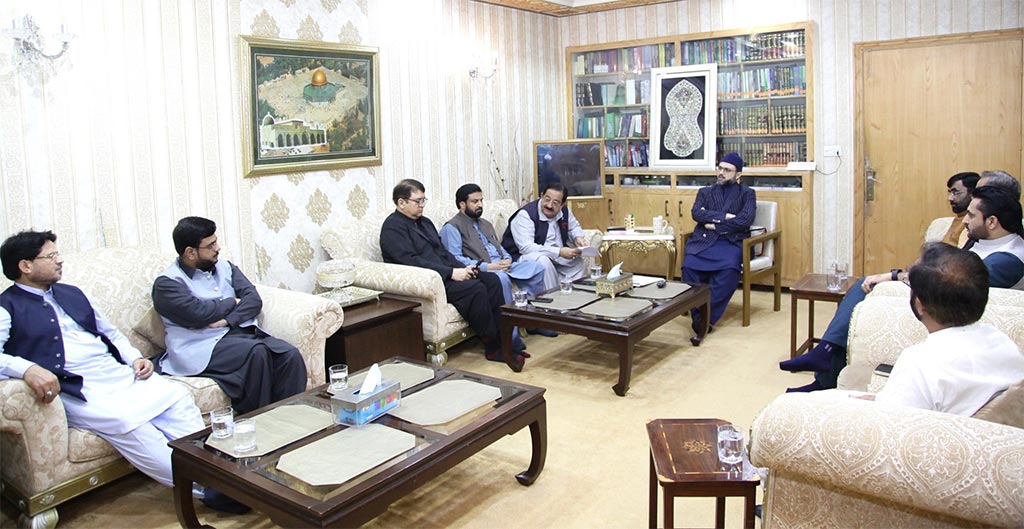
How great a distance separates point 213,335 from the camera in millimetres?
3777

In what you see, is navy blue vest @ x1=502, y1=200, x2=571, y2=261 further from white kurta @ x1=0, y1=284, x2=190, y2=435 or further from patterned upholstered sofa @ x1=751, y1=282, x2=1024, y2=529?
patterned upholstered sofa @ x1=751, y1=282, x2=1024, y2=529

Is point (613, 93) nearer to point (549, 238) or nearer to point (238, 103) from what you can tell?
point (549, 238)

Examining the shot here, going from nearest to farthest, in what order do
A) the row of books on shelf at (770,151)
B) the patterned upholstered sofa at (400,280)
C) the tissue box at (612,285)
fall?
the patterned upholstered sofa at (400,280) < the tissue box at (612,285) < the row of books on shelf at (770,151)

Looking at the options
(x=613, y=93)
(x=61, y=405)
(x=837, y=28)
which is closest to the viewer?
(x=61, y=405)

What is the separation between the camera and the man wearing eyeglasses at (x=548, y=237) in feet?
19.3

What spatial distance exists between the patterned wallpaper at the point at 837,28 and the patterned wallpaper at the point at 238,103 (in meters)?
0.01

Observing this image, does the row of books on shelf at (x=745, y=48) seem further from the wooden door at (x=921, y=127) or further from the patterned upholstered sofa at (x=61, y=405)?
the patterned upholstered sofa at (x=61, y=405)

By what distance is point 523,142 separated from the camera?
7.38 m

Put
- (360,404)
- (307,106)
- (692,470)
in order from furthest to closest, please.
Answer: (307,106) < (360,404) < (692,470)

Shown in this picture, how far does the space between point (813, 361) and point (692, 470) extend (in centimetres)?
245

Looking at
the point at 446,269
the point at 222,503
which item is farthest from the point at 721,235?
the point at 222,503

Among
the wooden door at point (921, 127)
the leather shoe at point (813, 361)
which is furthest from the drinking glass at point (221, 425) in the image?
the wooden door at point (921, 127)

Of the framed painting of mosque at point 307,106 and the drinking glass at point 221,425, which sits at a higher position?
the framed painting of mosque at point 307,106

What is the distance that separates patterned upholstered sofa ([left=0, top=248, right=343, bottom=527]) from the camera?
2965 millimetres
